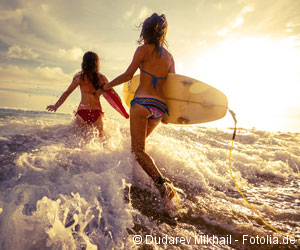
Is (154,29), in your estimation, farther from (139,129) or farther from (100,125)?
(100,125)

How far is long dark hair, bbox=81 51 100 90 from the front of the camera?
12.9 feet

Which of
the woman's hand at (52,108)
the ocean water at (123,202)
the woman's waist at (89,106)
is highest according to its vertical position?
the woman's waist at (89,106)

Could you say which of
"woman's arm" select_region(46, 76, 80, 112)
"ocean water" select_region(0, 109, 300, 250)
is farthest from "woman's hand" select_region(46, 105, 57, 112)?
"ocean water" select_region(0, 109, 300, 250)

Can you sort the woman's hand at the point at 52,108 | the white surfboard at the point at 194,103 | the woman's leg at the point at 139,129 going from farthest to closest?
the woman's hand at the point at 52,108, the white surfboard at the point at 194,103, the woman's leg at the point at 139,129

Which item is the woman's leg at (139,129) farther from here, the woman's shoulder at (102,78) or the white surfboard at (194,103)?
the woman's shoulder at (102,78)

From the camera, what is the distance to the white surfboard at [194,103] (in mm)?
3094

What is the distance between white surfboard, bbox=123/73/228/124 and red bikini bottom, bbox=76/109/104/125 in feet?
5.48

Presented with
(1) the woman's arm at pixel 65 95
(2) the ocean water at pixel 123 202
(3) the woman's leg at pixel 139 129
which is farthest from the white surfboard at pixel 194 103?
(1) the woman's arm at pixel 65 95

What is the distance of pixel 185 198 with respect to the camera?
255 cm

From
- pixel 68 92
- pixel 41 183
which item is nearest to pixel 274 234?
pixel 41 183

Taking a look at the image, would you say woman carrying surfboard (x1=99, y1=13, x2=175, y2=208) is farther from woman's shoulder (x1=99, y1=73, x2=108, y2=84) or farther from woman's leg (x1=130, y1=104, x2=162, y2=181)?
woman's shoulder (x1=99, y1=73, x2=108, y2=84)

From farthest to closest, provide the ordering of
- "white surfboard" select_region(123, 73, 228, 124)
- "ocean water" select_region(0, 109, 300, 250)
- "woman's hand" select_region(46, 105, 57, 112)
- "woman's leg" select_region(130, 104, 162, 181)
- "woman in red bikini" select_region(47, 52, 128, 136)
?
"woman in red bikini" select_region(47, 52, 128, 136) → "woman's hand" select_region(46, 105, 57, 112) → "white surfboard" select_region(123, 73, 228, 124) → "woman's leg" select_region(130, 104, 162, 181) → "ocean water" select_region(0, 109, 300, 250)

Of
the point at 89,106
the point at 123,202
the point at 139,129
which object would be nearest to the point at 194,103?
the point at 139,129

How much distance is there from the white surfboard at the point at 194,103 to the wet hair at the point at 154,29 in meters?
→ 0.82
